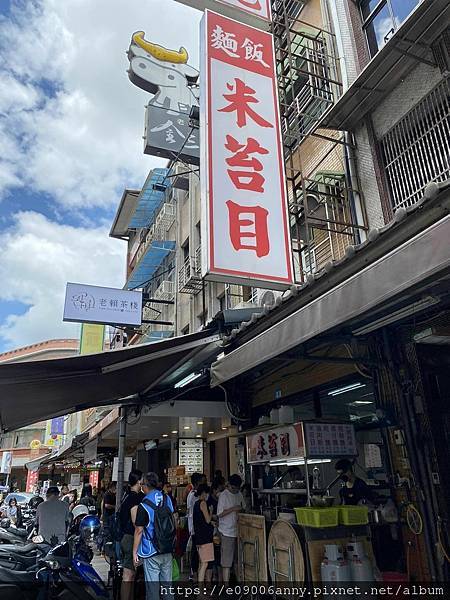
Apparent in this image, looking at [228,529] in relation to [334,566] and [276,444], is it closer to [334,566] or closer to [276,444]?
[276,444]

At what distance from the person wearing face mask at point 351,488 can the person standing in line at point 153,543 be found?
2415mm

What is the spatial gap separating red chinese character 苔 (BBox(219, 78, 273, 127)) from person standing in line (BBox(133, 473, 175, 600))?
5992 millimetres

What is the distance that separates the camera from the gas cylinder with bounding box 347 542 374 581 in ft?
16.8

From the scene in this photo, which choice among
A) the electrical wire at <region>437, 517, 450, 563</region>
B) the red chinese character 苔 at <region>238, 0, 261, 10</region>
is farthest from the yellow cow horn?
the electrical wire at <region>437, 517, 450, 563</region>

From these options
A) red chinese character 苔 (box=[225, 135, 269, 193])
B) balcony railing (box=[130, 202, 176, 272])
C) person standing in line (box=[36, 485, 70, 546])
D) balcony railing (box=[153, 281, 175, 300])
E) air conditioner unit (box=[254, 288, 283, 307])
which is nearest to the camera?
red chinese character 苔 (box=[225, 135, 269, 193])

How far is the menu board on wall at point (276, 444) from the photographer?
6207 millimetres

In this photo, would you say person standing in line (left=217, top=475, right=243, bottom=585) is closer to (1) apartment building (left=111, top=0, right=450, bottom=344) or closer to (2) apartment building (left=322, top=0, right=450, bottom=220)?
(1) apartment building (left=111, top=0, right=450, bottom=344)

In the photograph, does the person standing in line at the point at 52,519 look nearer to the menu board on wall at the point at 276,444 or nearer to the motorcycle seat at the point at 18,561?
the motorcycle seat at the point at 18,561

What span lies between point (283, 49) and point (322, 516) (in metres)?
9.42

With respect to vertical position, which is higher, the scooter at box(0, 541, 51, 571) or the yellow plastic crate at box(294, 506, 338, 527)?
the yellow plastic crate at box(294, 506, 338, 527)

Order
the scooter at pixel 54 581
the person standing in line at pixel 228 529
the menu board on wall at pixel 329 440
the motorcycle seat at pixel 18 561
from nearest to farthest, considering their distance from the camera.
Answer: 1. the scooter at pixel 54 581
2. the menu board on wall at pixel 329 440
3. the motorcycle seat at pixel 18 561
4. the person standing in line at pixel 228 529

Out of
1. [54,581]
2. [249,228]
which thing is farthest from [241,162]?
[54,581]

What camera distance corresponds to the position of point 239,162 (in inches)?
287

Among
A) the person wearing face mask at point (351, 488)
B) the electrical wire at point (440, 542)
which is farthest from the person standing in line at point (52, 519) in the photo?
the electrical wire at point (440, 542)
